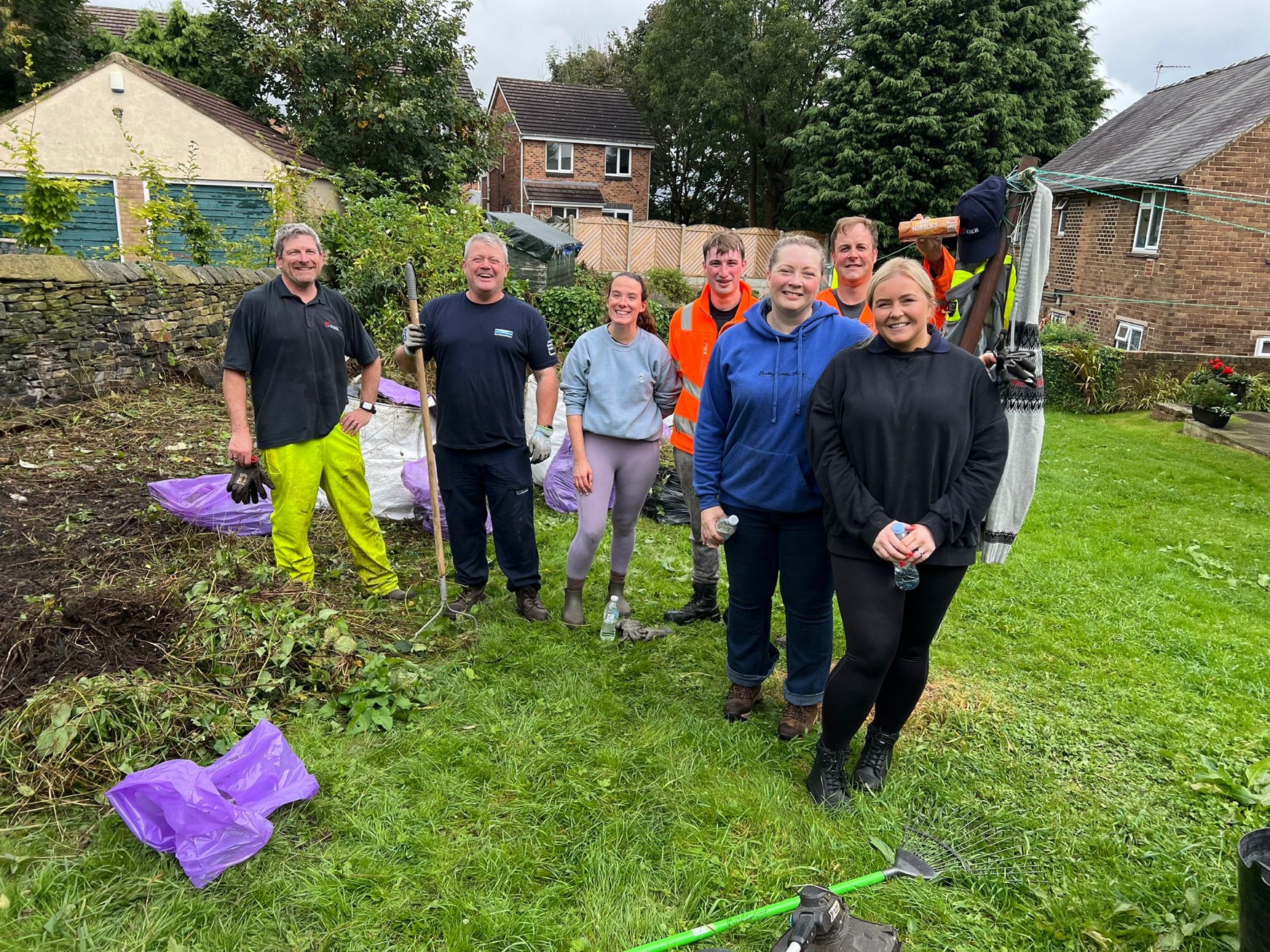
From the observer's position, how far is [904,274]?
2.54m

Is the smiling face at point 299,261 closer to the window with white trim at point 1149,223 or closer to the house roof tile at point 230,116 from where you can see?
the house roof tile at point 230,116

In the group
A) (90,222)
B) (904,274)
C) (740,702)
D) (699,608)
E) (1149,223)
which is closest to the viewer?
(904,274)

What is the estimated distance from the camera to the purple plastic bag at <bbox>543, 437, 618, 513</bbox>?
20.2ft

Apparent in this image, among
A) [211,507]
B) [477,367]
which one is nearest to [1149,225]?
[477,367]

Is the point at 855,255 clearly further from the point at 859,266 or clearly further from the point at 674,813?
the point at 674,813

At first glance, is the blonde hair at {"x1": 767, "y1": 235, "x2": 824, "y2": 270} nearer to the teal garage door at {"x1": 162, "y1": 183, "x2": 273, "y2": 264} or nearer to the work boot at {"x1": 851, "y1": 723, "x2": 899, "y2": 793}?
the work boot at {"x1": 851, "y1": 723, "x2": 899, "y2": 793}

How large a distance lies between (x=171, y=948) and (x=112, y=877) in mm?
419

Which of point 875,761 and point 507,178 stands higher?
point 507,178

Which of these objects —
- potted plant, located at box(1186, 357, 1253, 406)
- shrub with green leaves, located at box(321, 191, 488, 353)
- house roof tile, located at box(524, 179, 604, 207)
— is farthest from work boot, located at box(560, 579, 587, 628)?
house roof tile, located at box(524, 179, 604, 207)

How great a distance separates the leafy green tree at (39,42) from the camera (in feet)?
53.6

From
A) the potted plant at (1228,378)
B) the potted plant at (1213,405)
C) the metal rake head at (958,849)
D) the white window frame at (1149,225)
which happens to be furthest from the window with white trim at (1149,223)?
the metal rake head at (958,849)

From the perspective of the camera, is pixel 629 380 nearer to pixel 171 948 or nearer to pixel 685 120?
pixel 171 948

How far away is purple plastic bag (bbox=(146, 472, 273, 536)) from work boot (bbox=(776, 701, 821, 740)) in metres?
3.28

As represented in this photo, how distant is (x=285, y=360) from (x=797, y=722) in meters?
2.95
